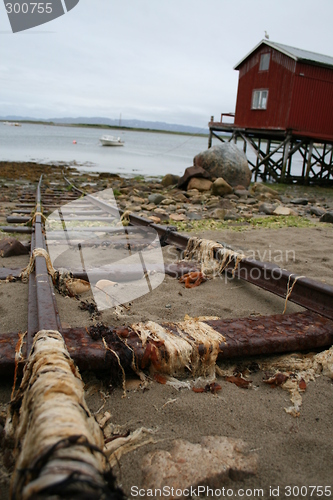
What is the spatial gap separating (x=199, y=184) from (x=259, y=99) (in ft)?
34.6

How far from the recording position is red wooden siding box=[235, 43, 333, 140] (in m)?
19.1

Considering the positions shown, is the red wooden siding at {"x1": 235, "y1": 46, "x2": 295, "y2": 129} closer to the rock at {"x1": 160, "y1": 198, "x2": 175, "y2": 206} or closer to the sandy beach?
the rock at {"x1": 160, "y1": 198, "x2": 175, "y2": 206}

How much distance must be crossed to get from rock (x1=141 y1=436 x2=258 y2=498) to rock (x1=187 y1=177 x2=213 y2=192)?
11959 millimetres

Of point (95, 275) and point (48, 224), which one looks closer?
point (95, 275)

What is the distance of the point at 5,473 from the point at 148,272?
219 cm

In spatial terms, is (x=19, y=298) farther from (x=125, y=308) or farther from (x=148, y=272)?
(x=148, y=272)

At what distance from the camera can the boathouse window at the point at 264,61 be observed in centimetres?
2041

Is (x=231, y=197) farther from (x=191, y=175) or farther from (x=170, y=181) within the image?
(x=170, y=181)

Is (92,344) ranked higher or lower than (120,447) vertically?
higher

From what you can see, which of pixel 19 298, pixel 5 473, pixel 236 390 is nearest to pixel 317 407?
pixel 236 390

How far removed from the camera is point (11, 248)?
3.98 meters

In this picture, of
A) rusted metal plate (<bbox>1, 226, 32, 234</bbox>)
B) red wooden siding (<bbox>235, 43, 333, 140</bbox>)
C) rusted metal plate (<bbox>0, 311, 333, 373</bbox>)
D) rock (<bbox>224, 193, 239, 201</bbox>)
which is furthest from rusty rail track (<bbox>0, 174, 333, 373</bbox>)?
red wooden siding (<bbox>235, 43, 333, 140</bbox>)


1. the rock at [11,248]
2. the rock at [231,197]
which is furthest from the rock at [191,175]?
the rock at [11,248]

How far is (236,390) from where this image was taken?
1731 mm
